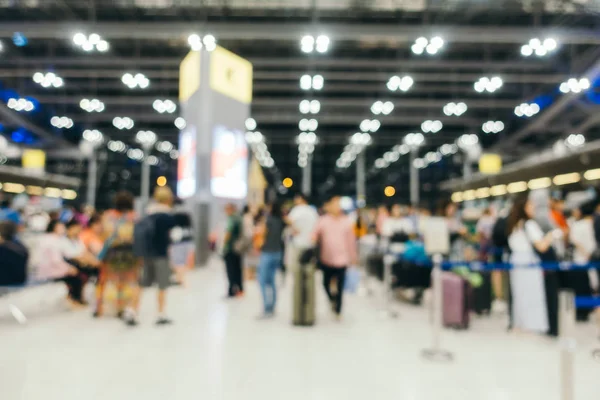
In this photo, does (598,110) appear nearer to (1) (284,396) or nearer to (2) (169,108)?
(2) (169,108)

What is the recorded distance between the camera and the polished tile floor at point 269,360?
3129 mm

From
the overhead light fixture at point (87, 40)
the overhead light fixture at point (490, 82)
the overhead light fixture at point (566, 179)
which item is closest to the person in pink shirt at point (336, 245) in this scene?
the overhead light fixture at point (87, 40)

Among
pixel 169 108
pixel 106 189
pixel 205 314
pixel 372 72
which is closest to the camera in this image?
pixel 205 314

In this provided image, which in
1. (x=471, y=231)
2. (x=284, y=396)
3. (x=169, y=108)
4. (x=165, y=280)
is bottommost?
(x=284, y=396)

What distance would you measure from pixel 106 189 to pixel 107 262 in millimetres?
25402

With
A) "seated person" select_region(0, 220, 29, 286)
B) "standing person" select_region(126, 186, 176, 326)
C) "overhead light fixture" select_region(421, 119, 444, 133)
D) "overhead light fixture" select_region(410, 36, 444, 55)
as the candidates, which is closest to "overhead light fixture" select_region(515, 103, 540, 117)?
"overhead light fixture" select_region(421, 119, 444, 133)

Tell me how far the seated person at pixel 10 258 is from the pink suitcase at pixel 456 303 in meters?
5.01

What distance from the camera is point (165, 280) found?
512cm

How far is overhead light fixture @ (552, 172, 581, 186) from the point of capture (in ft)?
42.0

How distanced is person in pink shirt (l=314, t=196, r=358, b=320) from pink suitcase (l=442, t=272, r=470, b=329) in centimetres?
117

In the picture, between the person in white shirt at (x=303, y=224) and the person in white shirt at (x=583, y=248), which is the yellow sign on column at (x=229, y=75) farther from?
the person in white shirt at (x=583, y=248)

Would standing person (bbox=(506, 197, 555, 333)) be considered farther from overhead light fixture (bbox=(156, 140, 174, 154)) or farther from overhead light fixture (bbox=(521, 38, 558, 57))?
overhead light fixture (bbox=(156, 140, 174, 154))

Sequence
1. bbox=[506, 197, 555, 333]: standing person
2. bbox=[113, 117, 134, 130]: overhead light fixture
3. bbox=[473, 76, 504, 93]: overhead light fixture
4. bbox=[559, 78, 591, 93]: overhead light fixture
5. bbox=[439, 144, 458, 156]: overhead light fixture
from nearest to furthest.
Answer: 1. bbox=[506, 197, 555, 333]: standing person
2. bbox=[559, 78, 591, 93]: overhead light fixture
3. bbox=[473, 76, 504, 93]: overhead light fixture
4. bbox=[113, 117, 134, 130]: overhead light fixture
5. bbox=[439, 144, 458, 156]: overhead light fixture

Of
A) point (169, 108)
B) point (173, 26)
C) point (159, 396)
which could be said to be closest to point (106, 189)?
point (169, 108)
